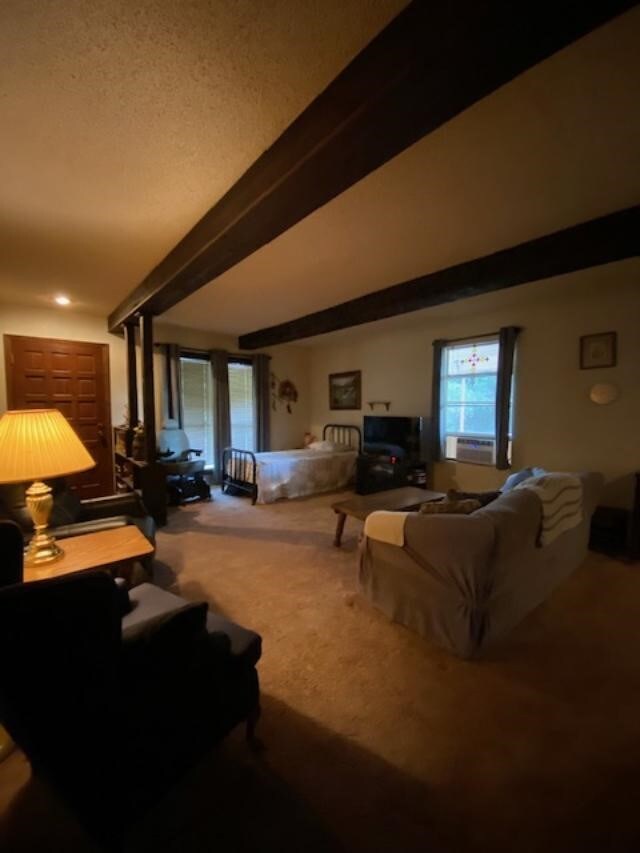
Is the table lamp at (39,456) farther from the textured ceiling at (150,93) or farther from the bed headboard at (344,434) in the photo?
the bed headboard at (344,434)

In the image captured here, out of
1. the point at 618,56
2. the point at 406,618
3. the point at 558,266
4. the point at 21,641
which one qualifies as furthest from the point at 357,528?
the point at 618,56

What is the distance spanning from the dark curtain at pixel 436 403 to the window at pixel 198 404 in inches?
134

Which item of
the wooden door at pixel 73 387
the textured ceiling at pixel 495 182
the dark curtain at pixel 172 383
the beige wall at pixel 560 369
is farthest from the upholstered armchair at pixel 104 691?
the dark curtain at pixel 172 383

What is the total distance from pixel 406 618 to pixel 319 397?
4970 mm

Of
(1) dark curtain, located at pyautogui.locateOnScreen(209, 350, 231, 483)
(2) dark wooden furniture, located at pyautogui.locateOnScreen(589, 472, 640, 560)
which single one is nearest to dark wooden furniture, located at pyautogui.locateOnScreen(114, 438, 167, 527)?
(1) dark curtain, located at pyautogui.locateOnScreen(209, 350, 231, 483)

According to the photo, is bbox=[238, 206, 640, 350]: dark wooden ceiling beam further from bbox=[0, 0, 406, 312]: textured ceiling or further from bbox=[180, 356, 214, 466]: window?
bbox=[180, 356, 214, 466]: window

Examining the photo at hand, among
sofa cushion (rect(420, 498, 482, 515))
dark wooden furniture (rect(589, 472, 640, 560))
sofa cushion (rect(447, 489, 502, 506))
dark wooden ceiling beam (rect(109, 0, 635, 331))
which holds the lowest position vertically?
dark wooden furniture (rect(589, 472, 640, 560))

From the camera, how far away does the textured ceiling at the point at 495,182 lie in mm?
1321

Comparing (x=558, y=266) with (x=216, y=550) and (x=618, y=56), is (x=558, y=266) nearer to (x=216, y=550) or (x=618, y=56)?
(x=618, y=56)

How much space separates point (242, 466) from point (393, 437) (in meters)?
2.17

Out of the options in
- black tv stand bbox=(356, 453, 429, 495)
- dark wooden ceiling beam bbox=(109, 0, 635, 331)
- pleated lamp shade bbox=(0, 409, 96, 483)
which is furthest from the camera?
black tv stand bbox=(356, 453, 429, 495)

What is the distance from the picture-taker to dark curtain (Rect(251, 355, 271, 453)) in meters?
6.22

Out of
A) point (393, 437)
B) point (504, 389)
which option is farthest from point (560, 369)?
point (393, 437)

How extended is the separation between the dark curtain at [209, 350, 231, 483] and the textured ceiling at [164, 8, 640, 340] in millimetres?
2393
